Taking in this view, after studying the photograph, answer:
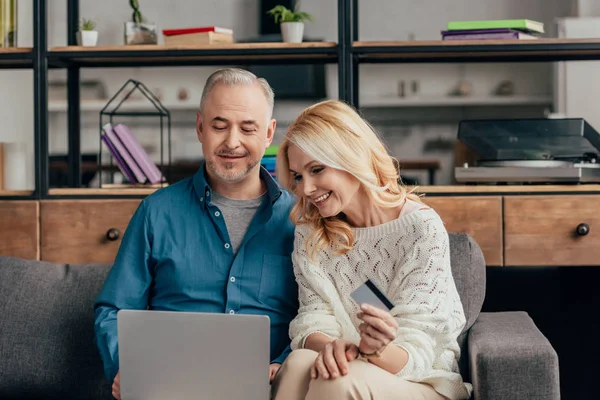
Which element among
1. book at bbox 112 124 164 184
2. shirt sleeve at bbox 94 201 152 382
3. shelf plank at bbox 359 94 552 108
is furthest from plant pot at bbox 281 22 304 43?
shelf plank at bbox 359 94 552 108

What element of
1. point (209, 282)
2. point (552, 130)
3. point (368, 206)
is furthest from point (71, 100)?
point (552, 130)

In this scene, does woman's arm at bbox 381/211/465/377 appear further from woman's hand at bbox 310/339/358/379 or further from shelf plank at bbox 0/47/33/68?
shelf plank at bbox 0/47/33/68

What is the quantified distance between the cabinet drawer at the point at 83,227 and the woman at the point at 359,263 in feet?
3.00

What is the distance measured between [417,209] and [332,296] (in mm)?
286

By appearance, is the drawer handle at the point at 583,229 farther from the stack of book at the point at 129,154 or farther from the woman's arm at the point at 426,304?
the stack of book at the point at 129,154

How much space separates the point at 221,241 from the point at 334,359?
0.53m

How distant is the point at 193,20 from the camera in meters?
6.63

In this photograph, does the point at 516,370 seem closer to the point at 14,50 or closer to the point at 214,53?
the point at 214,53

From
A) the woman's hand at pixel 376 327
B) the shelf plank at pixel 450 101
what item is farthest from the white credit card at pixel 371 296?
the shelf plank at pixel 450 101

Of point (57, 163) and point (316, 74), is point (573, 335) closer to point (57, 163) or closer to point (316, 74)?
point (316, 74)

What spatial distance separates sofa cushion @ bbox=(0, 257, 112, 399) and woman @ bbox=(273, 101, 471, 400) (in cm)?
62

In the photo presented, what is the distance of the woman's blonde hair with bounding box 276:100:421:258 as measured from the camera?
1.86m

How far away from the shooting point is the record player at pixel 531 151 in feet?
8.75

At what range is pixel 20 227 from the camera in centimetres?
274
